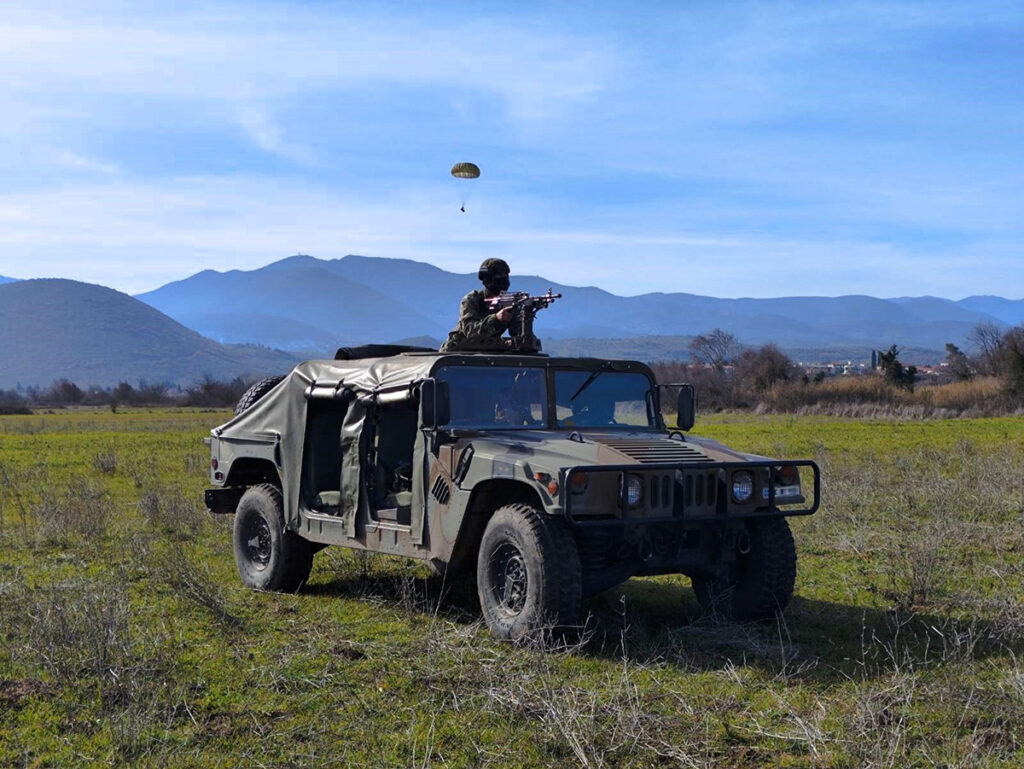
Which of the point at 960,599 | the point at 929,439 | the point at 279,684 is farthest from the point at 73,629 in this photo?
the point at 929,439

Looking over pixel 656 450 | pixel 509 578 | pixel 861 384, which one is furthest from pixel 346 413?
pixel 861 384

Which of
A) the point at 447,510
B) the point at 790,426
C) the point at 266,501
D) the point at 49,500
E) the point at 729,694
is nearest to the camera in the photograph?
the point at 729,694

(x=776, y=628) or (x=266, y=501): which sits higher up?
(x=266, y=501)

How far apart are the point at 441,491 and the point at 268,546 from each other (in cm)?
264

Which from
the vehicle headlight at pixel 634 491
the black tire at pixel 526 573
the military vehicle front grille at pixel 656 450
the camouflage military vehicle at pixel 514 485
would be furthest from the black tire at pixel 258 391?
the vehicle headlight at pixel 634 491

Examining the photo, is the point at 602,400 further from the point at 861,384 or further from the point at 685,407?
the point at 861,384

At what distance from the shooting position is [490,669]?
639 cm

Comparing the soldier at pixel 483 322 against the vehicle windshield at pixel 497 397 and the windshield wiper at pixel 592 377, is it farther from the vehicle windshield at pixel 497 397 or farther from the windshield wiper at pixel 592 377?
the vehicle windshield at pixel 497 397

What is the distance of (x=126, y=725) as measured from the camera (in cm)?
534

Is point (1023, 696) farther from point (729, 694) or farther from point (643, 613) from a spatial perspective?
point (643, 613)

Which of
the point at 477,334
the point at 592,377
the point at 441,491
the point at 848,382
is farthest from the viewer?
the point at 848,382

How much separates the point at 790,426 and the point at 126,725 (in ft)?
99.4

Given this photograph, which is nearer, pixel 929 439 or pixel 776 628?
pixel 776 628

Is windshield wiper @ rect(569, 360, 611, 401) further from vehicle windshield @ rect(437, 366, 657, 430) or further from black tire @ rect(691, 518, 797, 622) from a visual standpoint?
black tire @ rect(691, 518, 797, 622)
